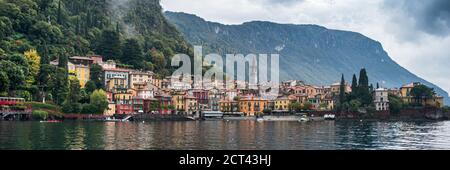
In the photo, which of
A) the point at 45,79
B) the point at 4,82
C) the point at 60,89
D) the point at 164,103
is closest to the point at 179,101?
the point at 164,103

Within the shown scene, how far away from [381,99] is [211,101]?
3466cm

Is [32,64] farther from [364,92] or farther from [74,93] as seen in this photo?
[364,92]

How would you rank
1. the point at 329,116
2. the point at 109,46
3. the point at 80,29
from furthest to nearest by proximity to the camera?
the point at 80,29
the point at 109,46
the point at 329,116

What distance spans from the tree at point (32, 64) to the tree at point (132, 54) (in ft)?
105

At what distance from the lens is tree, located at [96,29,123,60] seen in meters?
111

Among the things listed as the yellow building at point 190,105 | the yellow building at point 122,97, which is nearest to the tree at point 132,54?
the yellow building at point 190,105

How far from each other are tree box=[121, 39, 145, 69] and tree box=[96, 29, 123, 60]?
4.25ft

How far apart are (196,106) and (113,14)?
55270mm

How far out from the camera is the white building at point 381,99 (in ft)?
343

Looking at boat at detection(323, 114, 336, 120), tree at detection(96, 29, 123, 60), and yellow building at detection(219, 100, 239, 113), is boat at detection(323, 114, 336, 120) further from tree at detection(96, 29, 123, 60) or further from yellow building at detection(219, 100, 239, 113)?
tree at detection(96, 29, 123, 60)

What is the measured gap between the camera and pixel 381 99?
106000 millimetres

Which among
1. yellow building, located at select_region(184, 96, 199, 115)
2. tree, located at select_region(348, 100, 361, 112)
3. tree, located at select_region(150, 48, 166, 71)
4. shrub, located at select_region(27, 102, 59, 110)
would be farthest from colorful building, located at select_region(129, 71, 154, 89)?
tree, located at select_region(348, 100, 361, 112)

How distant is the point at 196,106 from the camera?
4040 inches
